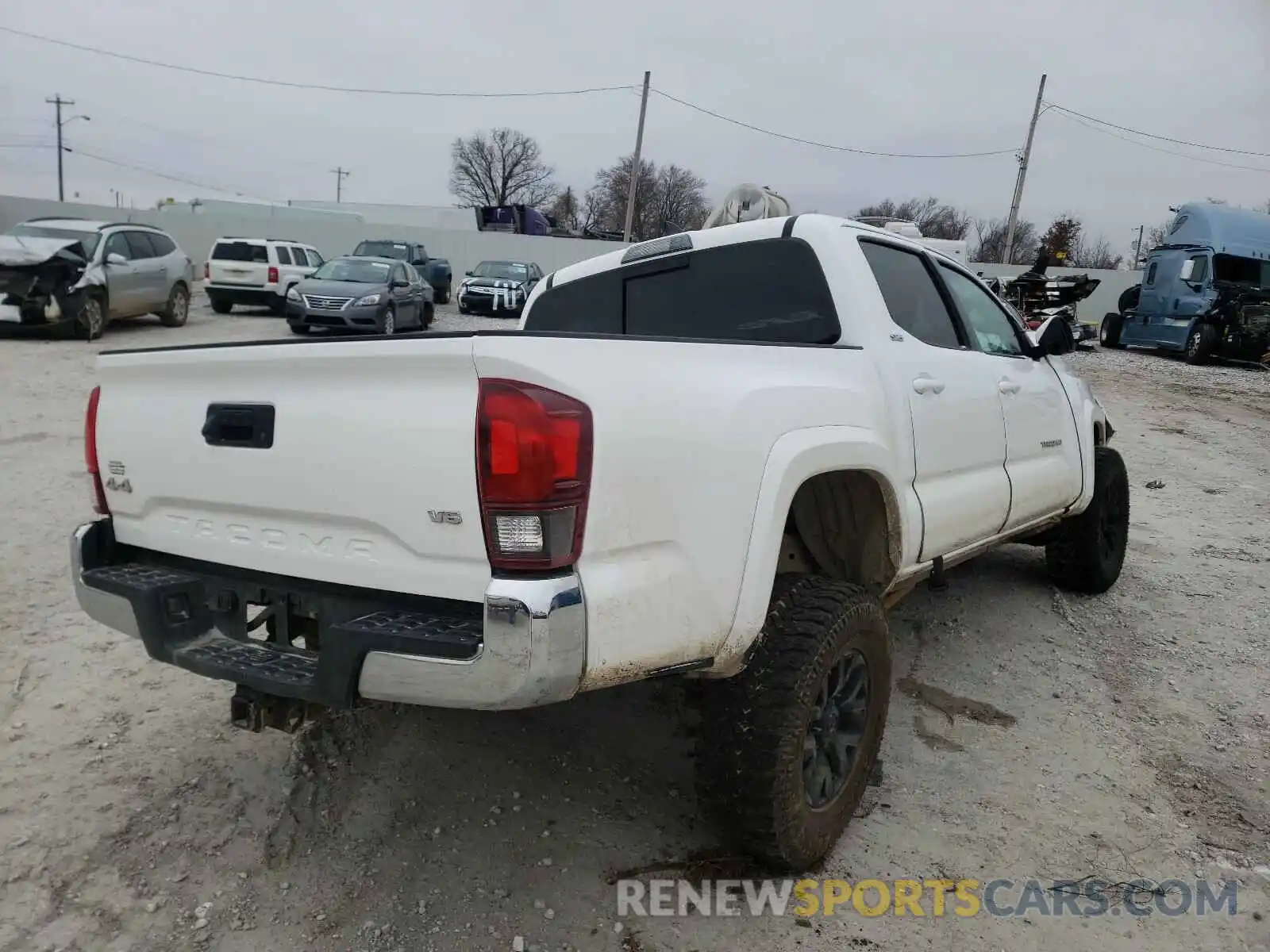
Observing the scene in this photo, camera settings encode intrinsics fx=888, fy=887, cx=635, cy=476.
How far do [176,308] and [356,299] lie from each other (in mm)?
3128

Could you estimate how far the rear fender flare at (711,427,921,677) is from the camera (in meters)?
2.32

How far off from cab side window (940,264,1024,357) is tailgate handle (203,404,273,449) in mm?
2895

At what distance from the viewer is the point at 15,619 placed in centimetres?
416

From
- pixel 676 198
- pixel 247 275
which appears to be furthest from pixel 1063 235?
pixel 247 275

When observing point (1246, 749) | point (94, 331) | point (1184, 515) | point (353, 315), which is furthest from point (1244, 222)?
point (94, 331)

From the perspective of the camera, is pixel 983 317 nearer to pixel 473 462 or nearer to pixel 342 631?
pixel 473 462

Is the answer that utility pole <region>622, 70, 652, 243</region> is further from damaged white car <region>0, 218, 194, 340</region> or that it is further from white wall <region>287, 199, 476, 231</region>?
damaged white car <region>0, 218, 194, 340</region>

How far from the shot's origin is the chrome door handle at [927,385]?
3.20 meters

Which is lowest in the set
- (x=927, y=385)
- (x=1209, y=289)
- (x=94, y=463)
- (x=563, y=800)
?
(x=563, y=800)

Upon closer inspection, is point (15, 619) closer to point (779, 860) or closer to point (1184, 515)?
point (779, 860)

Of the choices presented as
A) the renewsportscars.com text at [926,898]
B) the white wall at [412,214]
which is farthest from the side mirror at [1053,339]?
the white wall at [412,214]

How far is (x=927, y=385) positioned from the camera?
3254 millimetres

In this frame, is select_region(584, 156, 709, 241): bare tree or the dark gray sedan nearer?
the dark gray sedan

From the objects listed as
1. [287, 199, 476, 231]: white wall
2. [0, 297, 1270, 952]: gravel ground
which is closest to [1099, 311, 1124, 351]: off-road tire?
[0, 297, 1270, 952]: gravel ground
